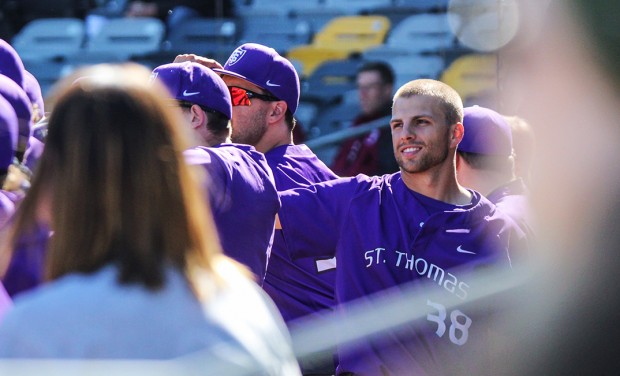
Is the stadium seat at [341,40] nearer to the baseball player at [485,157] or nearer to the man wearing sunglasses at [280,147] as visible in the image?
the baseball player at [485,157]

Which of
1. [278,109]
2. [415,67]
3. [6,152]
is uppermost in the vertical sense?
[6,152]

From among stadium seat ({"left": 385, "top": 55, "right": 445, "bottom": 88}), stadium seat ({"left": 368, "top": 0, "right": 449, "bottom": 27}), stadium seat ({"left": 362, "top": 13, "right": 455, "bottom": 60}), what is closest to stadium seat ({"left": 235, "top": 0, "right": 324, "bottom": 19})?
stadium seat ({"left": 368, "top": 0, "right": 449, "bottom": 27})

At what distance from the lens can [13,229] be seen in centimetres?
177

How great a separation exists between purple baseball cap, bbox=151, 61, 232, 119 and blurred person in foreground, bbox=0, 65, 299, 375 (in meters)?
1.79

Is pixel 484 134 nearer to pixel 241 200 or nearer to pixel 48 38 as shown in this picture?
pixel 241 200

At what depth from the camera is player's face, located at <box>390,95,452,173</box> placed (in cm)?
378

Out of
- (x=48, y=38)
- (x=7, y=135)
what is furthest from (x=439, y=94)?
(x=48, y=38)

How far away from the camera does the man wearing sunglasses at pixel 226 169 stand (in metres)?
3.17

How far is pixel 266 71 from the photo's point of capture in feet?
Answer: 14.6

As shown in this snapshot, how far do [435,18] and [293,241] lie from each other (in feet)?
16.9

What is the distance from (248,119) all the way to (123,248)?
275cm

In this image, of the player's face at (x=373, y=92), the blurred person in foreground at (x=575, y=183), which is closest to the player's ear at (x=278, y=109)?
the blurred person in foreground at (x=575, y=183)

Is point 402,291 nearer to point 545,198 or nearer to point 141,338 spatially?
point 545,198

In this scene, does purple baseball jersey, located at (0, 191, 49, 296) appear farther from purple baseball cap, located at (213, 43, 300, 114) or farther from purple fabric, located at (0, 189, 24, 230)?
purple baseball cap, located at (213, 43, 300, 114)
